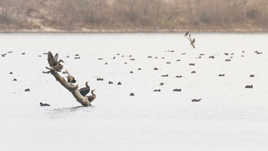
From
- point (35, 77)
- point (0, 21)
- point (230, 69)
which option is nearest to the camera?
point (35, 77)

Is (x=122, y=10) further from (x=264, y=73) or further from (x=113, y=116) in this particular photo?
(x=113, y=116)

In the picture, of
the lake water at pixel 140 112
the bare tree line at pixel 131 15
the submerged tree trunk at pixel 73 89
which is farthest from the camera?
the bare tree line at pixel 131 15

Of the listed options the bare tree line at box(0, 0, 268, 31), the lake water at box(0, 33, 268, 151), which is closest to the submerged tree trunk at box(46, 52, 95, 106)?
the lake water at box(0, 33, 268, 151)

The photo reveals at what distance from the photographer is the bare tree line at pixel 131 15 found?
125 metres

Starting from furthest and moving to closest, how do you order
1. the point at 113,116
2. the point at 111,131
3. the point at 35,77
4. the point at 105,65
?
the point at 105,65 → the point at 35,77 → the point at 113,116 → the point at 111,131

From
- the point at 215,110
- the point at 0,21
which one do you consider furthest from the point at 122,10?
the point at 215,110

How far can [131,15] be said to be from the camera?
13012cm

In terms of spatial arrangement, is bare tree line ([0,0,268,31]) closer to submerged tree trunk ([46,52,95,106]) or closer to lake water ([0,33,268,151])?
lake water ([0,33,268,151])

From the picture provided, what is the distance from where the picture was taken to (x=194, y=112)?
27.7 meters

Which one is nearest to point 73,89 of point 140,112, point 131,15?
point 140,112

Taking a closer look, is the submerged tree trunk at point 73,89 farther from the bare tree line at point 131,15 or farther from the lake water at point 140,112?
the bare tree line at point 131,15

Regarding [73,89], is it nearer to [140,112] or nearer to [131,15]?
[140,112]

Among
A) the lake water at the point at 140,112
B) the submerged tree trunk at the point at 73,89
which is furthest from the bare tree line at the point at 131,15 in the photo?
the submerged tree trunk at the point at 73,89

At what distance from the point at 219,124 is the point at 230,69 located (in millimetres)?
23560
